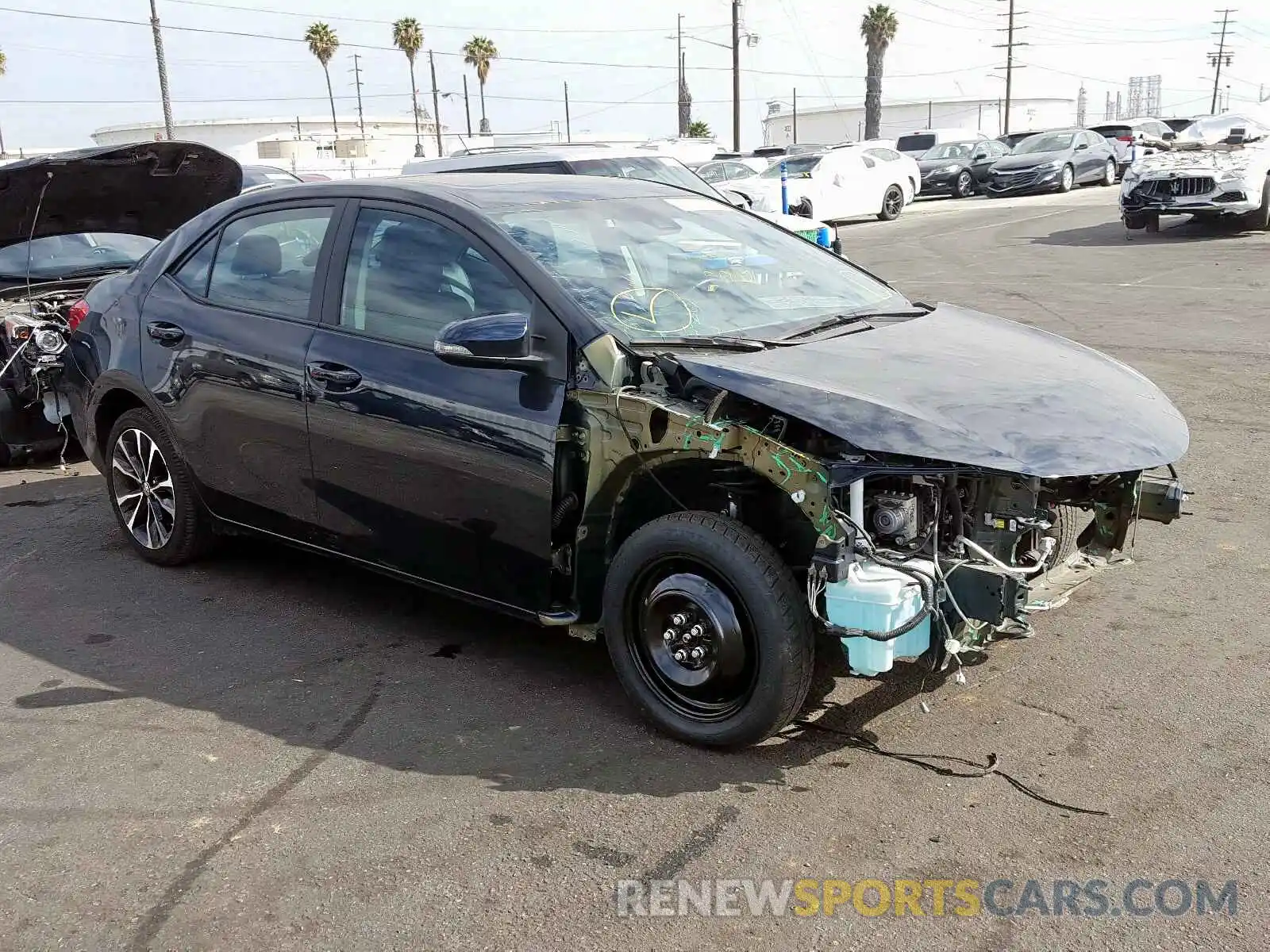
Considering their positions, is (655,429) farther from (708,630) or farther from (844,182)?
(844,182)

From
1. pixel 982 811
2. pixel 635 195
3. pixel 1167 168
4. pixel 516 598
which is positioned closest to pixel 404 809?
pixel 516 598

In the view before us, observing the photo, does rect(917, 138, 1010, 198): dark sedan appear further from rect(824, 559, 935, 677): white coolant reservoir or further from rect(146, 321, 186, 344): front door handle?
rect(824, 559, 935, 677): white coolant reservoir

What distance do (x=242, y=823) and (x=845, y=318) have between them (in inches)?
105

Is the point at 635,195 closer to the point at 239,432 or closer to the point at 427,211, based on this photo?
the point at 427,211

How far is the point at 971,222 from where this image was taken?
23.3 m

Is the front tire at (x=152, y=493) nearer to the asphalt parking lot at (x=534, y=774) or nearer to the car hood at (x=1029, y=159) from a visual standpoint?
the asphalt parking lot at (x=534, y=774)

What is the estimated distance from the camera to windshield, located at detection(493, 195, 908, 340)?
13.5 feet

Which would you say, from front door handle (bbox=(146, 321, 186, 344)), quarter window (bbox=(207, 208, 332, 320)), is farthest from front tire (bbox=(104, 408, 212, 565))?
quarter window (bbox=(207, 208, 332, 320))

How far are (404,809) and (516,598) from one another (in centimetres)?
86

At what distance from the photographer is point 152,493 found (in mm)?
5656

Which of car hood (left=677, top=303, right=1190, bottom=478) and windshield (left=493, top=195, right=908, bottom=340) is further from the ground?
windshield (left=493, top=195, right=908, bottom=340)

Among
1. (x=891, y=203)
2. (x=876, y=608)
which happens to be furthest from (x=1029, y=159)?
(x=876, y=608)

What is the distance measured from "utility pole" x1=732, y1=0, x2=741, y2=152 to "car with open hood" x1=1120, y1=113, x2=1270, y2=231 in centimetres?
3132

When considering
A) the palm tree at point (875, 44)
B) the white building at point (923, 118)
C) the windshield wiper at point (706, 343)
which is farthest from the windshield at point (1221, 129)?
the white building at point (923, 118)
